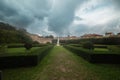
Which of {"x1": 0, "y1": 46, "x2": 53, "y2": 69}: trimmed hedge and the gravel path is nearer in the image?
the gravel path

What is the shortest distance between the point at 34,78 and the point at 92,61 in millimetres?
6326

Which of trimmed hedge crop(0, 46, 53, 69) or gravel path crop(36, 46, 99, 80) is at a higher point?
trimmed hedge crop(0, 46, 53, 69)

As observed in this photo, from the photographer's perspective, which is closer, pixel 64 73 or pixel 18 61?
pixel 64 73

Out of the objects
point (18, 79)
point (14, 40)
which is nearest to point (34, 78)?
point (18, 79)

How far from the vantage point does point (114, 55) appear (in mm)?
11305

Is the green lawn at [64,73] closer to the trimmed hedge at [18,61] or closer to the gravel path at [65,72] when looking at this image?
the gravel path at [65,72]

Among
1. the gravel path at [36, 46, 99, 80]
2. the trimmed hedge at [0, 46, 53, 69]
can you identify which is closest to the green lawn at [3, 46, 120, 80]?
the gravel path at [36, 46, 99, 80]

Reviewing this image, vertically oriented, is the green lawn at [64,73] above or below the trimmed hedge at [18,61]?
below

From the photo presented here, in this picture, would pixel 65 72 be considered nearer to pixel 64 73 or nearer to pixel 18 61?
Result: pixel 64 73

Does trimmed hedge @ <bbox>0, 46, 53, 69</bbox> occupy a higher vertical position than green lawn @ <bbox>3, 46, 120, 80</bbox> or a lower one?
higher

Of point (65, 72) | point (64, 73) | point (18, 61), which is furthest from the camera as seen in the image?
point (18, 61)

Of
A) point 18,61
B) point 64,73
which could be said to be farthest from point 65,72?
point 18,61

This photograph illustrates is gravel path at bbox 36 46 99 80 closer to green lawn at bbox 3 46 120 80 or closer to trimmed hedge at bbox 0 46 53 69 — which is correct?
green lawn at bbox 3 46 120 80

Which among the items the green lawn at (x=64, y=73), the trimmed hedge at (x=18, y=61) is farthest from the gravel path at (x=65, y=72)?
the trimmed hedge at (x=18, y=61)
